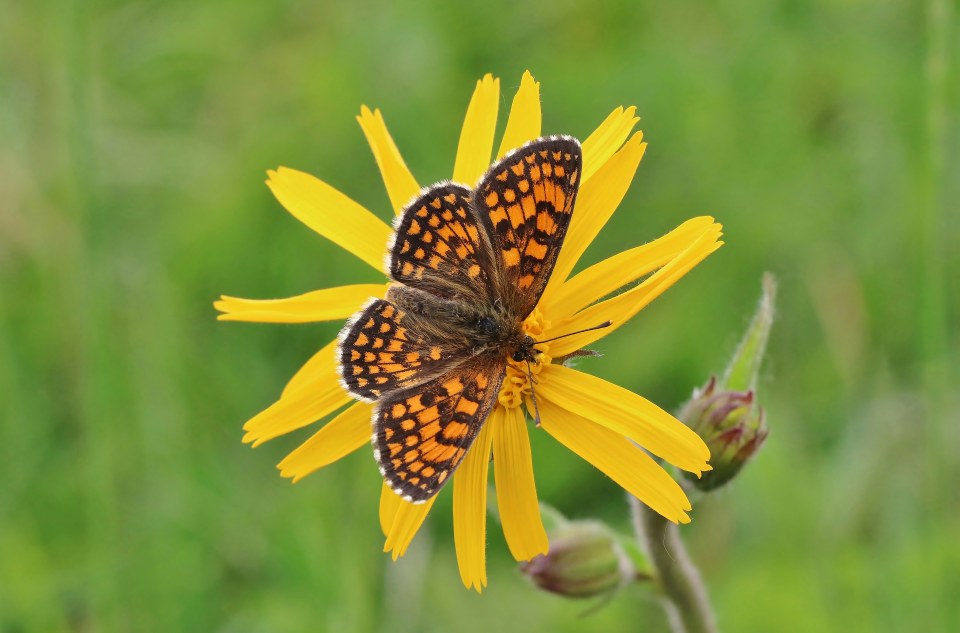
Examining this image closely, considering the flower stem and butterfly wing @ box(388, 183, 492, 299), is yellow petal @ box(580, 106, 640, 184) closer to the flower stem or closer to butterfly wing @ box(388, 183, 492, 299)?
butterfly wing @ box(388, 183, 492, 299)

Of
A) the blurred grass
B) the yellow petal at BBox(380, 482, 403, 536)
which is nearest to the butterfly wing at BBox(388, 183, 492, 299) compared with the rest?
the yellow petal at BBox(380, 482, 403, 536)

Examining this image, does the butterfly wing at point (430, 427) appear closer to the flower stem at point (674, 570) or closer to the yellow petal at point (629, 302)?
the yellow petal at point (629, 302)

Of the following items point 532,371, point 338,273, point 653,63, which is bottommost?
point 338,273

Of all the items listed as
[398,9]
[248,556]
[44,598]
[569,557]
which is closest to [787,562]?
[569,557]

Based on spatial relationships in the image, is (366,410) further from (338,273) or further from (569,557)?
(338,273)

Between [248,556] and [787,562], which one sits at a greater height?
[787,562]

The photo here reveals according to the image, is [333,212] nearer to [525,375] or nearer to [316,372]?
[316,372]

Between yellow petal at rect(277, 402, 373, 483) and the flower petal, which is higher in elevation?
the flower petal
